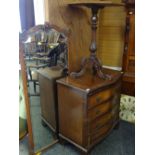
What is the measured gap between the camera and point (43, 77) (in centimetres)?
163

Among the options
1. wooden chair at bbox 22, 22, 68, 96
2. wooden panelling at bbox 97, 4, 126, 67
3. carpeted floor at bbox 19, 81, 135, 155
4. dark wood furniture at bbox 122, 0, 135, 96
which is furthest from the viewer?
wooden panelling at bbox 97, 4, 126, 67

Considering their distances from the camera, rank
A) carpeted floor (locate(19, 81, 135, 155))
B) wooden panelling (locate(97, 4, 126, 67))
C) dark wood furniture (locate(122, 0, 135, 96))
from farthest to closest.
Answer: wooden panelling (locate(97, 4, 126, 67)) < dark wood furniture (locate(122, 0, 135, 96)) < carpeted floor (locate(19, 81, 135, 155))

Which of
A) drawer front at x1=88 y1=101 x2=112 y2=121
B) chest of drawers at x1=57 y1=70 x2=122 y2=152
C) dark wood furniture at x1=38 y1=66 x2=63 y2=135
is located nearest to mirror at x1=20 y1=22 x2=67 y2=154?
dark wood furniture at x1=38 y1=66 x2=63 y2=135

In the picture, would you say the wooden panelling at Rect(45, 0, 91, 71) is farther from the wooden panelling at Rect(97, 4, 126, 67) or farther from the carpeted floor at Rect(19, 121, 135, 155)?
the carpeted floor at Rect(19, 121, 135, 155)

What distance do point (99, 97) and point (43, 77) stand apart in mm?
515

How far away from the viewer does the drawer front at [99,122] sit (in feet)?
5.19

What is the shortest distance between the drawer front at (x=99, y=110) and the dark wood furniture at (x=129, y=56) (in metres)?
0.49

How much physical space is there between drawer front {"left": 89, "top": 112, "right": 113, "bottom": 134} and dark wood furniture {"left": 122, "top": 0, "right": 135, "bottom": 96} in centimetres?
47

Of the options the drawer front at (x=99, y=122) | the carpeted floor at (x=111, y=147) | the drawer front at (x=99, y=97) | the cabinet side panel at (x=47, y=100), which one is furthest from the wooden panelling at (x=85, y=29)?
the carpeted floor at (x=111, y=147)

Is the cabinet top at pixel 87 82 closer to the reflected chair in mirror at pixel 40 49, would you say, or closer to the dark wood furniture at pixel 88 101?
the dark wood furniture at pixel 88 101

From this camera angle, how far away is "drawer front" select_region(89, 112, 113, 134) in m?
1.58

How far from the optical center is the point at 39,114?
66.0 inches

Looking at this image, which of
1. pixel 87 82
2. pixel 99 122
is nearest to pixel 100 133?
pixel 99 122

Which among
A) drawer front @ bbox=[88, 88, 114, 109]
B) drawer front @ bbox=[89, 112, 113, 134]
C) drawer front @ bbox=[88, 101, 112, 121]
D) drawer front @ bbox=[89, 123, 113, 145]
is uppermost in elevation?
drawer front @ bbox=[88, 88, 114, 109]
